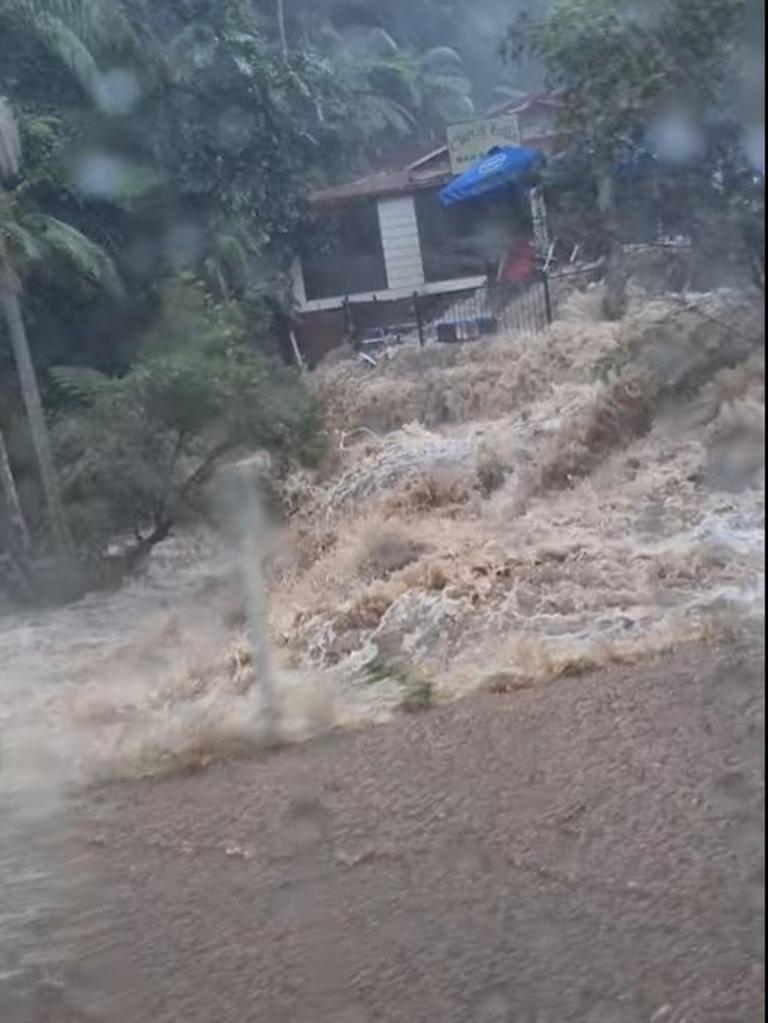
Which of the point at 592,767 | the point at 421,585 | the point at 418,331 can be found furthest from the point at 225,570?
the point at 592,767

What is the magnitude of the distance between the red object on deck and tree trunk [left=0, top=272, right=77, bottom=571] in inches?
113

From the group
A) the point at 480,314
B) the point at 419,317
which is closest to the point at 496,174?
the point at 480,314

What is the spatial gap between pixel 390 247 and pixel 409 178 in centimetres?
30

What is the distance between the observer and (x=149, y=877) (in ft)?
15.8

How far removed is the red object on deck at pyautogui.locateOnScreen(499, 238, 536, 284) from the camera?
567 cm

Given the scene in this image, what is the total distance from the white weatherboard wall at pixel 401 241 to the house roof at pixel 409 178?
6cm

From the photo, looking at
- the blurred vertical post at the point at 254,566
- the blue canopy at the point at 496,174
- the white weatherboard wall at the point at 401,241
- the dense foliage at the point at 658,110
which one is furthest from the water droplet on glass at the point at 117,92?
the dense foliage at the point at 658,110

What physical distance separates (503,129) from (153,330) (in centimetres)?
283

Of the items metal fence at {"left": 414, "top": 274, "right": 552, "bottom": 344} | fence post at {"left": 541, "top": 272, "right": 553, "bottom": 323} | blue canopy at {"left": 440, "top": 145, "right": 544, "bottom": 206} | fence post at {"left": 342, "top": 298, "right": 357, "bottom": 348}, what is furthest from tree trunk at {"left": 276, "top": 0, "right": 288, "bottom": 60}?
fence post at {"left": 541, "top": 272, "right": 553, "bottom": 323}

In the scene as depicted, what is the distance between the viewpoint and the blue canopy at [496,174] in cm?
526

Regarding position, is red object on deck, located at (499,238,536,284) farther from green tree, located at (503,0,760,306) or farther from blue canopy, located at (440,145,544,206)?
green tree, located at (503,0,760,306)

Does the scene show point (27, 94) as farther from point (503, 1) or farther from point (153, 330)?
point (503, 1)

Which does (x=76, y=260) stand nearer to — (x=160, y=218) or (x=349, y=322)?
(x=160, y=218)

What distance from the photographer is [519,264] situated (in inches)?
233
